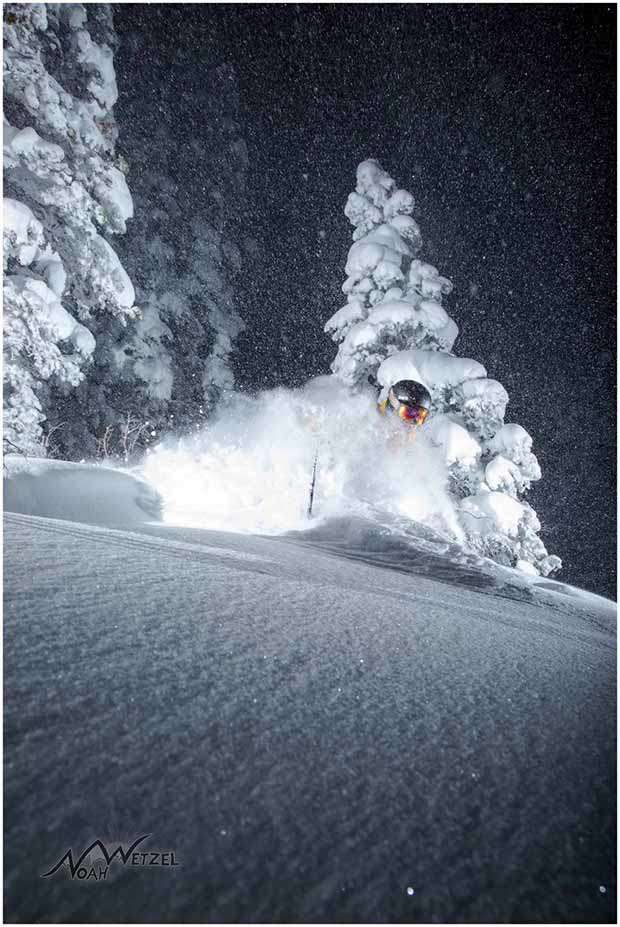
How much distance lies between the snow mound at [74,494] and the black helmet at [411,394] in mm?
6269

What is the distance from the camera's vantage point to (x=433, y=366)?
35.1 feet

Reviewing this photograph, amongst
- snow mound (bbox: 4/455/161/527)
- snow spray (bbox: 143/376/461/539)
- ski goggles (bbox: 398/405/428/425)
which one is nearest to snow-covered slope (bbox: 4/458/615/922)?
snow mound (bbox: 4/455/161/527)

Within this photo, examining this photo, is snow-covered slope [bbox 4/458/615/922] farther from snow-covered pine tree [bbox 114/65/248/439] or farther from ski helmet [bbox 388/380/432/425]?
snow-covered pine tree [bbox 114/65/248/439]

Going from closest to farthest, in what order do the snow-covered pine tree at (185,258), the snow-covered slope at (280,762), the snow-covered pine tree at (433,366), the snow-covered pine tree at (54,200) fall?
the snow-covered slope at (280,762)
the snow-covered pine tree at (54,200)
the snow-covered pine tree at (433,366)
the snow-covered pine tree at (185,258)

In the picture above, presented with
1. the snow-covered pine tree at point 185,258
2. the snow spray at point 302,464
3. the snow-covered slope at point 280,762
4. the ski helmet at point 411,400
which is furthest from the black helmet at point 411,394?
the snow-covered slope at point 280,762

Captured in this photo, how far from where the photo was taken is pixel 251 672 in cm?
115

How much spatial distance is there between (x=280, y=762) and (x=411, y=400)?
9135 millimetres

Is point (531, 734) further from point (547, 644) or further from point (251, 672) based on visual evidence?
point (547, 644)

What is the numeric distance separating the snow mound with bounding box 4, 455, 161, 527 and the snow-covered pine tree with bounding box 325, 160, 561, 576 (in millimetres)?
7499

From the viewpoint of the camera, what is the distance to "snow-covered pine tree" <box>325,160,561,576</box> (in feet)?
31.2

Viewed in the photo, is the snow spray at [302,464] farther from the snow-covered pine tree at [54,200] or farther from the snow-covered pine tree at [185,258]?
the snow-covered pine tree at [54,200]

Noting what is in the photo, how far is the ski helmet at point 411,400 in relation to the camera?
30.7 feet

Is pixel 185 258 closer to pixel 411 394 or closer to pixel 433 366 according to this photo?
pixel 433 366

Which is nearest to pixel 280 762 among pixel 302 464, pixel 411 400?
pixel 411 400
